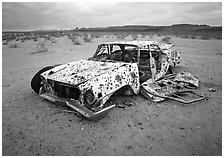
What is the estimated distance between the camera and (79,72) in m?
3.84

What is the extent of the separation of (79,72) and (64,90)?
510mm

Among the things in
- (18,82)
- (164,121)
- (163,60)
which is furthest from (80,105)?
(18,82)

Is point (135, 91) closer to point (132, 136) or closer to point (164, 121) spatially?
point (164, 121)

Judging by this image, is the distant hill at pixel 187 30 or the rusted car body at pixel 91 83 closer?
the rusted car body at pixel 91 83

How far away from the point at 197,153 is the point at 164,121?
912 millimetres

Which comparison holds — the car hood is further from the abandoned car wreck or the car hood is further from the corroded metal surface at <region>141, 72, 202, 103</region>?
the corroded metal surface at <region>141, 72, 202, 103</region>

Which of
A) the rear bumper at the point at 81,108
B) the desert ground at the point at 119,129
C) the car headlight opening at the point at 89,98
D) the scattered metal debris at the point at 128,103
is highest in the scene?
the car headlight opening at the point at 89,98

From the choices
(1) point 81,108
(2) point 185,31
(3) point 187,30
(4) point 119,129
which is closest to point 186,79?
(4) point 119,129

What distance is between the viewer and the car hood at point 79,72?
→ 3.55 m

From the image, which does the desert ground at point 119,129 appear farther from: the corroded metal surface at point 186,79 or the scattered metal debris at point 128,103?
the corroded metal surface at point 186,79

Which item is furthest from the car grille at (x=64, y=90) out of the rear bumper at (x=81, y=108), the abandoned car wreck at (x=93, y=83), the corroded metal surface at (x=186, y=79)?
the corroded metal surface at (x=186, y=79)

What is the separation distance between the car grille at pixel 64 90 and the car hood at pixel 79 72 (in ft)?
0.45

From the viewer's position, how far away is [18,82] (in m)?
5.91

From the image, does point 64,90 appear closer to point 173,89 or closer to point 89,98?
point 89,98
